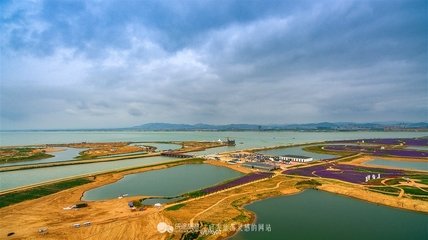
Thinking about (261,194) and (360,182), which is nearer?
(261,194)

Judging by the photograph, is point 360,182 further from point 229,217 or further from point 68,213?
point 68,213

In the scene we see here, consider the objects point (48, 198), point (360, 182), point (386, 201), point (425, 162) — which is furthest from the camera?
point (425, 162)

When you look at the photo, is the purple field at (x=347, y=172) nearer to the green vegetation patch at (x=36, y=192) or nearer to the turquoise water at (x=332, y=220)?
the turquoise water at (x=332, y=220)

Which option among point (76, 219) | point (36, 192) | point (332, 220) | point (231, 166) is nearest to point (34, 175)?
point (36, 192)

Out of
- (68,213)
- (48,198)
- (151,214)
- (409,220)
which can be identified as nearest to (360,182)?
(409,220)

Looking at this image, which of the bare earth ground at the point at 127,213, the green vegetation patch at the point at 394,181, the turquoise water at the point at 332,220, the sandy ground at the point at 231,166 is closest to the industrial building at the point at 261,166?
the sandy ground at the point at 231,166

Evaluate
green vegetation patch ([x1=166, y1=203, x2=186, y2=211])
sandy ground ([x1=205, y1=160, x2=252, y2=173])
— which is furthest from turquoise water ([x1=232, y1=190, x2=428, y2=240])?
sandy ground ([x1=205, y1=160, x2=252, y2=173])

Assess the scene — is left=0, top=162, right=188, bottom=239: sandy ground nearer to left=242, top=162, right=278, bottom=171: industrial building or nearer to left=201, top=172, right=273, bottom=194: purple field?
left=201, top=172, right=273, bottom=194: purple field
